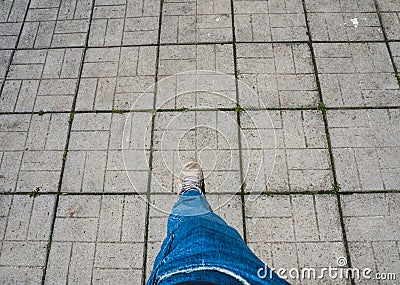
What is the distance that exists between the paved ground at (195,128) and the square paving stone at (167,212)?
0.04 feet

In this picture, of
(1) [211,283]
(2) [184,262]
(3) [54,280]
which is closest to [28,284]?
(3) [54,280]

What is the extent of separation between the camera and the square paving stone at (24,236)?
309cm

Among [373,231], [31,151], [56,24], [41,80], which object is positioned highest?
[56,24]

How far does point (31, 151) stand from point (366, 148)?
2.97 metres

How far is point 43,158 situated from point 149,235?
47.6 inches

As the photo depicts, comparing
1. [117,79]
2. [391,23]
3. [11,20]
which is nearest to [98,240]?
[117,79]

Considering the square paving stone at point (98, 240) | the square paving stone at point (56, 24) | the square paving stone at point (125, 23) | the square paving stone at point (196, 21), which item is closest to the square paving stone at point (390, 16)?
the square paving stone at point (196, 21)

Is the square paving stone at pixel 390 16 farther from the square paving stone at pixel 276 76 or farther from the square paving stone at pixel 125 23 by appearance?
the square paving stone at pixel 125 23

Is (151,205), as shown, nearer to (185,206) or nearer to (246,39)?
(185,206)

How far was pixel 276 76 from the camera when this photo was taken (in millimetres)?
3873

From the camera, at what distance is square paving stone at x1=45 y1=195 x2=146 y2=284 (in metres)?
3.06

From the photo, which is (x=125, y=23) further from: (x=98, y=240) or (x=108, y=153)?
(x=98, y=240)

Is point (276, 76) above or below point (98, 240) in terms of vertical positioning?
above

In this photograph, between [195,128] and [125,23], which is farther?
[125,23]
